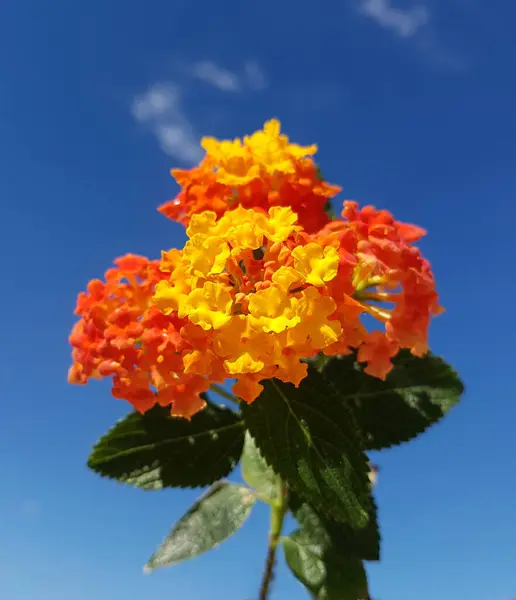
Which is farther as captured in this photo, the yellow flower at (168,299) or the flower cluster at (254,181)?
the flower cluster at (254,181)

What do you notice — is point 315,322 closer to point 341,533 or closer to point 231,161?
point 231,161

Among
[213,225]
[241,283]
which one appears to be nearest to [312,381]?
[241,283]

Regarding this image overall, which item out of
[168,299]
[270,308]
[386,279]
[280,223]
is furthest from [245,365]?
[386,279]

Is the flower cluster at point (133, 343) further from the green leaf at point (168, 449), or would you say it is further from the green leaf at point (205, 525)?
the green leaf at point (205, 525)

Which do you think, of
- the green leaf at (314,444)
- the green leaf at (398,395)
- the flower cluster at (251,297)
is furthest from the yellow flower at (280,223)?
the green leaf at (398,395)

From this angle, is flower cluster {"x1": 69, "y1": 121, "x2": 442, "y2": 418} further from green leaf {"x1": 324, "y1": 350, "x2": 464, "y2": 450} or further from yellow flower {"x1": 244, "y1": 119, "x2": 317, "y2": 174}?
green leaf {"x1": 324, "y1": 350, "x2": 464, "y2": 450}
